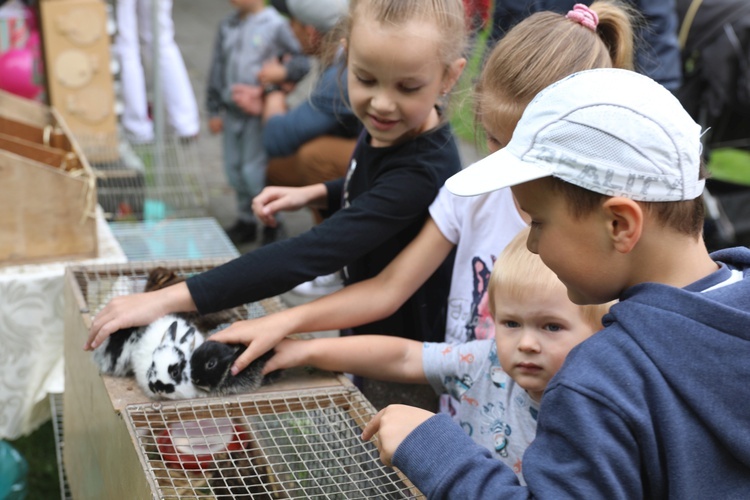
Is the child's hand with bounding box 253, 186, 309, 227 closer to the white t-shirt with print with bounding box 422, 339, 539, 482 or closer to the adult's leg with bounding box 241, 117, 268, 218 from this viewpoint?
the white t-shirt with print with bounding box 422, 339, 539, 482

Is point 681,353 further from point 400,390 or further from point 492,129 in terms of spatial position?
point 400,390

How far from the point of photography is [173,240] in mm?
3104

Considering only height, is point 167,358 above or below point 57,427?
above

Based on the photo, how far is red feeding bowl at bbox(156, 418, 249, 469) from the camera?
1.50 metres

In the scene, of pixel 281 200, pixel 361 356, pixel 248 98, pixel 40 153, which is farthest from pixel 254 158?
pixel 361 356

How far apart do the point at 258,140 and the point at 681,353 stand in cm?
383

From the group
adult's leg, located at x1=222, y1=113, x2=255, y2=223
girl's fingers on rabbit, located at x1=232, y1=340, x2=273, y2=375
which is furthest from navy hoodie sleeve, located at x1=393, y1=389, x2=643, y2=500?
adult's leg, located at x1=222, y1=113, x2=255, y2=223

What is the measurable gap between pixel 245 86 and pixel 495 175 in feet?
11.8

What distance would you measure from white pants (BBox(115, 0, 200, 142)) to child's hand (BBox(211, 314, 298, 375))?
3.07 metres

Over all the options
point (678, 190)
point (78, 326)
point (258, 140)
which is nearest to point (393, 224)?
point (78, 326)

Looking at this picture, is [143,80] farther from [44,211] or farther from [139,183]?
[44,211]

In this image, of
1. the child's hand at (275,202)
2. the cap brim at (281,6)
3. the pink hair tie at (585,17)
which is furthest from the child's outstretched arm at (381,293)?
the cap brim at (281,6)

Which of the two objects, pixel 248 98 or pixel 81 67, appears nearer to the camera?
pixel 81 67

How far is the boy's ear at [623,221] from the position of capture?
100 cm
